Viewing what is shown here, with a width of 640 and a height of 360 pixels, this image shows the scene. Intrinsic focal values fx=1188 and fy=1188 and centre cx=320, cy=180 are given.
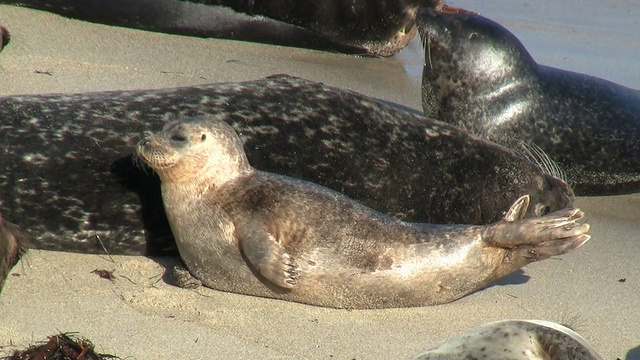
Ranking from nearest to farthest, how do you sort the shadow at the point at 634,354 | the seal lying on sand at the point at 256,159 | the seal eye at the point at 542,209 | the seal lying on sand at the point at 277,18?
the shadow at the point at 634,354, the seal lying on sand at the point at 256,159, the seal eye at the point at 542,209, the seal lying on sand at the point at 277,18

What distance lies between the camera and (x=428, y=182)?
16.8 ft

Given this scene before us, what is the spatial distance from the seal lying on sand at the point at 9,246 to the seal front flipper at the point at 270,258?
84 cm

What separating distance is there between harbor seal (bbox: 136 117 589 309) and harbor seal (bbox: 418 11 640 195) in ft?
6.67

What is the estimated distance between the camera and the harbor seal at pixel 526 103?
6555 millimetres

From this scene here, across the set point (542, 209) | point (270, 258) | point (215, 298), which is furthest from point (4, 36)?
point (542, 209)

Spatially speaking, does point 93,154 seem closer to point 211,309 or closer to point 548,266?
point 211,309

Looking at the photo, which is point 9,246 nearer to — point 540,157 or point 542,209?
point 542,209

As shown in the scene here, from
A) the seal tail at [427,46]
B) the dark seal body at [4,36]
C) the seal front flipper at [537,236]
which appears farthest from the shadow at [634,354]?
the dark seal body at [4,36]

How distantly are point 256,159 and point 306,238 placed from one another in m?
0.64

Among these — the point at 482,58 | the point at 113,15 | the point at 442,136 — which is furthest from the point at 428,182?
the point at 113,15

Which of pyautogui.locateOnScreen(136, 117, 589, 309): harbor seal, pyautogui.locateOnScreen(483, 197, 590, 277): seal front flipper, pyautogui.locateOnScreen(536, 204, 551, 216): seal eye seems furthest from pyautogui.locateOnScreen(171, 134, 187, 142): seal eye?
pyautogui.locateOnScreen(536, 204, 551, 216): seal eye

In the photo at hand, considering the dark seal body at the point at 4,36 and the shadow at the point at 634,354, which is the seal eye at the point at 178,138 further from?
the dark seal body at the point at 4,36

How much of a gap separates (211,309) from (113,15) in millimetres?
3888

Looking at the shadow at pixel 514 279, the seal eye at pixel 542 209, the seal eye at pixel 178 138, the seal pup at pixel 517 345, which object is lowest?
the shadow at pixel 514 279
